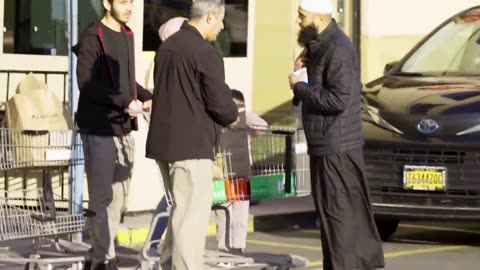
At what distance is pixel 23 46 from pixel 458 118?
3960 mm

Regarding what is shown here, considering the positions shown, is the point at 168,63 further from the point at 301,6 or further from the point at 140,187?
the point at 140,187

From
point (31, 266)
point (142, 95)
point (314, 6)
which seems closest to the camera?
point (314, 6)

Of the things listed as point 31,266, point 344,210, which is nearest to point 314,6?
point 344,210

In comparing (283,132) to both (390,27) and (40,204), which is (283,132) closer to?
(40,204)

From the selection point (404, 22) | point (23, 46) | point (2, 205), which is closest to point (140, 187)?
point (23, 46)

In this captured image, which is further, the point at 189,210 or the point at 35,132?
the point at 35,132

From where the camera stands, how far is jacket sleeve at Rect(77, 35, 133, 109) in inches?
333

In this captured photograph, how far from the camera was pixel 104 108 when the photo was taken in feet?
28.1

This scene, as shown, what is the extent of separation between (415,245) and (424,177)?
956mm

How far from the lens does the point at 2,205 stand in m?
8.16

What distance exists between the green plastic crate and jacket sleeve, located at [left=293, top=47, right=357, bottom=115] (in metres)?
0.67

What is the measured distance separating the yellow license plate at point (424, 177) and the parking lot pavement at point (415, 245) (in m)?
0.58

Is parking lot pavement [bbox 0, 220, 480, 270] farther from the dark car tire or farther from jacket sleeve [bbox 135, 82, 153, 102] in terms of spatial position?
jacket sleeve [bbox 135, 82, 153, 102]

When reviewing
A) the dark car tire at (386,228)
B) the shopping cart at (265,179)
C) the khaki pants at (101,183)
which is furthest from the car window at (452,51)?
the khaki pants at (101,183)
